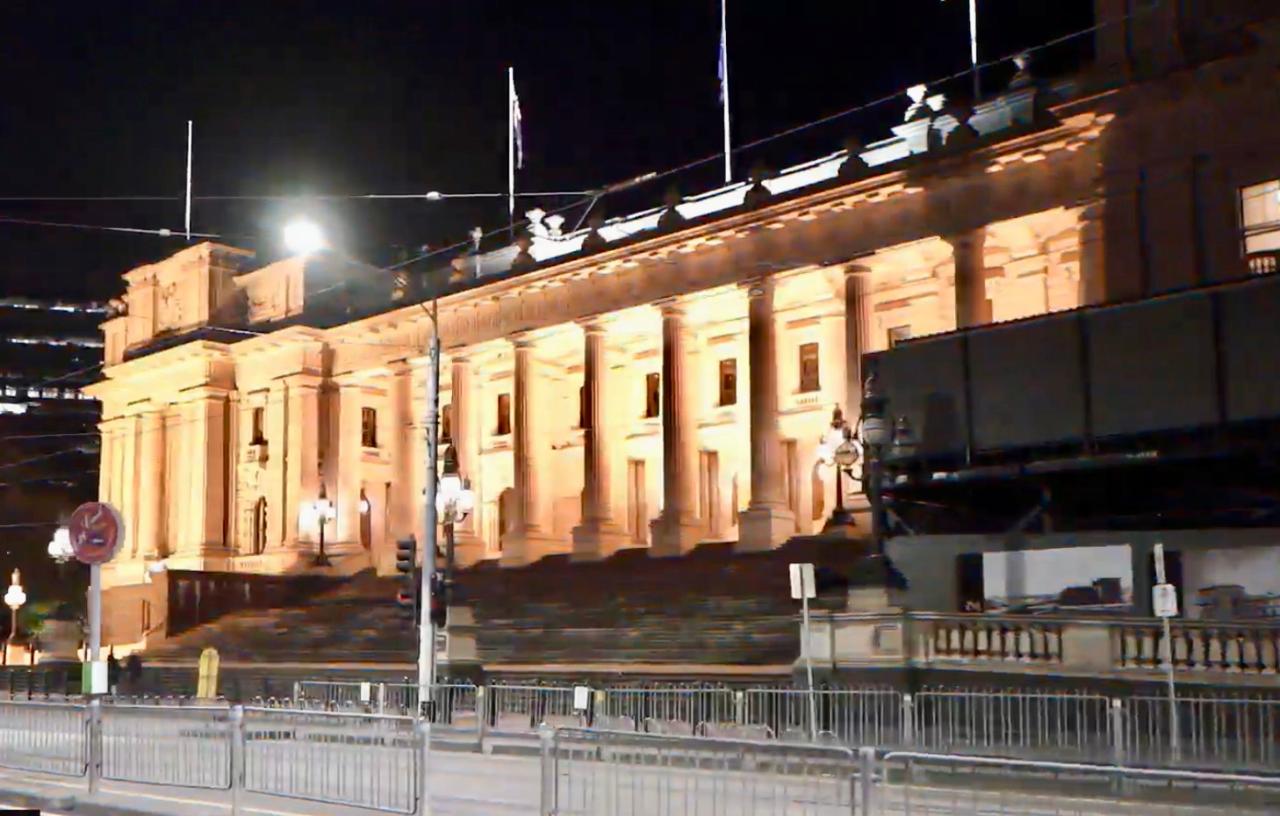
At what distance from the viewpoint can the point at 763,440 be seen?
42.6 m

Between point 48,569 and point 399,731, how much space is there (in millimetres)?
79023

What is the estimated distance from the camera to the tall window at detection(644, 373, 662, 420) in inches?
2111

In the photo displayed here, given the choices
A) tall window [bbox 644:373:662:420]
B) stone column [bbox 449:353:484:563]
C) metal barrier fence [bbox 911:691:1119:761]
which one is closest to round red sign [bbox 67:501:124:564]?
metal barrier fence [bbox 911:691:1119:761]

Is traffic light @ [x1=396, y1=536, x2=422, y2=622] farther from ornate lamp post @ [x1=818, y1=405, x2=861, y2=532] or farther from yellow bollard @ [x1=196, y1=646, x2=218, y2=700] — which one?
yellow bollard @ [x1=196, y1=646, x2=218, y2=700]

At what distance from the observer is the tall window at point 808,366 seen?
49.2 m

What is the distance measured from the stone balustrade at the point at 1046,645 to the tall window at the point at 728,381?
2649 cm

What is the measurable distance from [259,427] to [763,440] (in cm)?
2744

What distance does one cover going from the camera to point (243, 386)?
6334 cm

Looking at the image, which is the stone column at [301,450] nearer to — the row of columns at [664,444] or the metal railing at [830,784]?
the row of columns at [664,444]

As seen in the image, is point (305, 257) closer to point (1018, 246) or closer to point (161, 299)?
point (161, 299)

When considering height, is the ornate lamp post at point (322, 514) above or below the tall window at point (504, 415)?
below

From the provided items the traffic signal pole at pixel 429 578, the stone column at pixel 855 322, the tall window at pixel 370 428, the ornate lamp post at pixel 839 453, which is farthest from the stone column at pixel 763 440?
the tall window at pixel 370 428

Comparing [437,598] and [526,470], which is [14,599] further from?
[437,598]

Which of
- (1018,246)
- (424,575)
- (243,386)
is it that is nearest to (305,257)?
(243,386)
